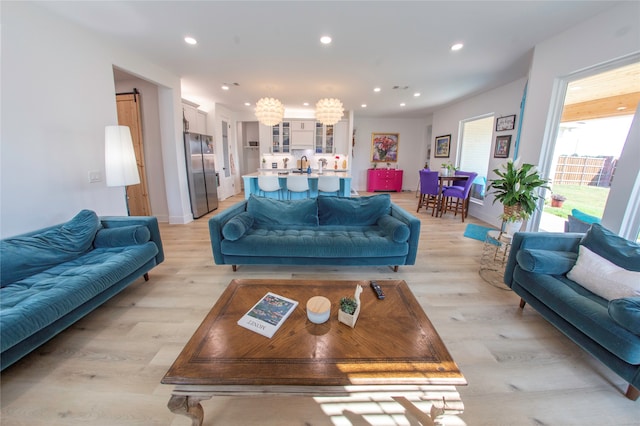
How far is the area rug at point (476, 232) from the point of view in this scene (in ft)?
13.3

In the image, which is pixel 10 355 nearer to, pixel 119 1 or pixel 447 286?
pixel 119 1

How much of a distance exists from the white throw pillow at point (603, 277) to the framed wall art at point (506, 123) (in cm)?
340

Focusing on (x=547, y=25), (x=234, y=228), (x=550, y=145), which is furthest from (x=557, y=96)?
(x=234, y=228)

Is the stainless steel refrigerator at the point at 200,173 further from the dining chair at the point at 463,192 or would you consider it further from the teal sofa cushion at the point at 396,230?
the dining chair at the point at 463,192

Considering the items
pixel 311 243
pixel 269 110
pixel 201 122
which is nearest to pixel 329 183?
pixel 269 110

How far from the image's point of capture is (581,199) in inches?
114

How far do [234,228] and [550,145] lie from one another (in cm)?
389

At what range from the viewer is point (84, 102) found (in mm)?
2703

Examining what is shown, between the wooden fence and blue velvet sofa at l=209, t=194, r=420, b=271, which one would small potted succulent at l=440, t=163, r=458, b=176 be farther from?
blue velvet sofa at l=209, t=194, r=420, b=271

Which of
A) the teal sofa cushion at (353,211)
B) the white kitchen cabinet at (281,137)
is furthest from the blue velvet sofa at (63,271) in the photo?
the white kitchen cabinet at (281,137)

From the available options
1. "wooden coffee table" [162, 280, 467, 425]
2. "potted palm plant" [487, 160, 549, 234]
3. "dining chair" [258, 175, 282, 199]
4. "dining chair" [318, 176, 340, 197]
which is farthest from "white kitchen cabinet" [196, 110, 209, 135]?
"potted palm plant" [487, 160, 549, 234]

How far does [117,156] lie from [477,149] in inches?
263

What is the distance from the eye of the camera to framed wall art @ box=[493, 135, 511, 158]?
452 centimetres

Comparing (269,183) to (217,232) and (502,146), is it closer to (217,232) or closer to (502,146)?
(217,232)
